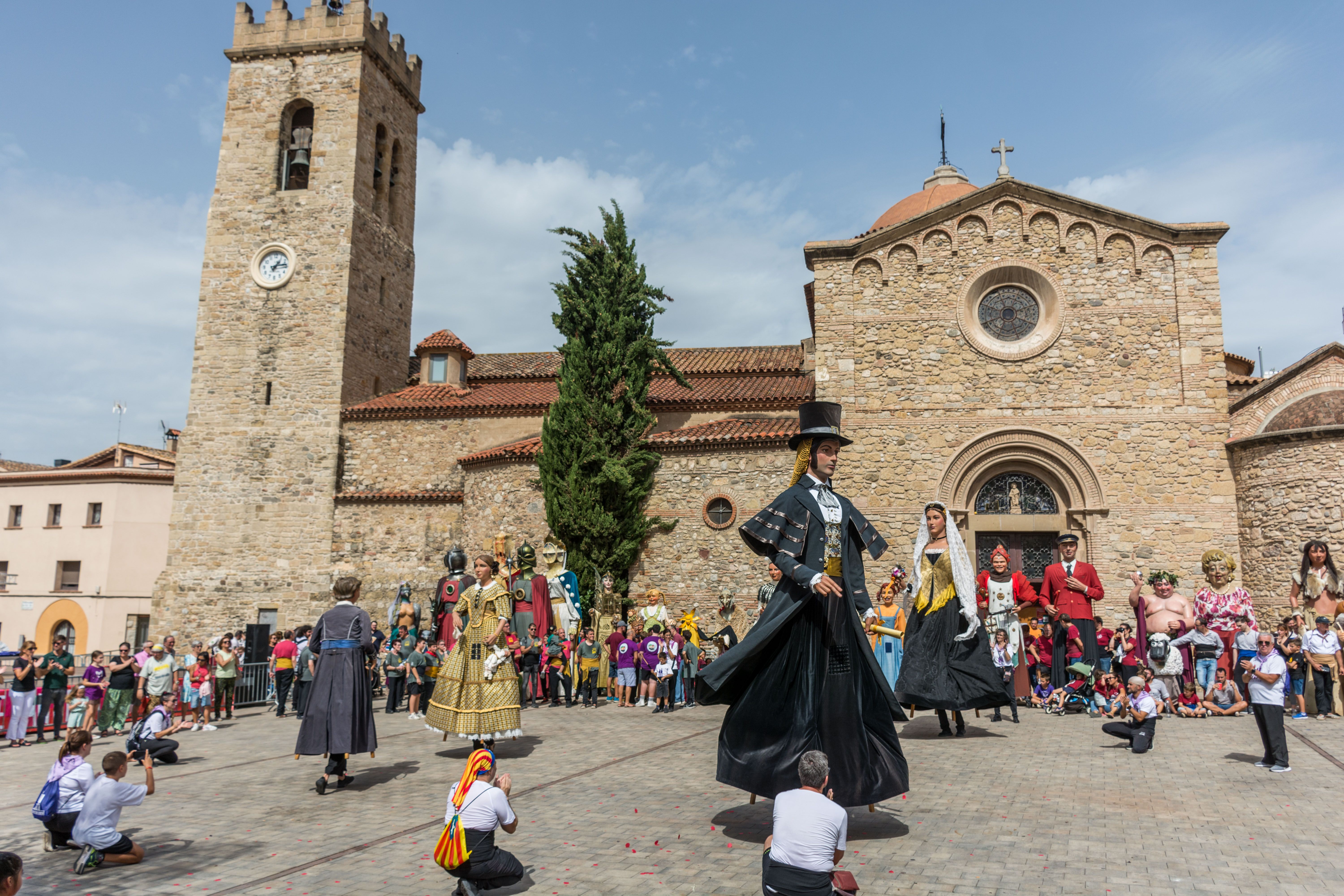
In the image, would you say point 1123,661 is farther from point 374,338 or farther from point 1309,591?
point 374,338

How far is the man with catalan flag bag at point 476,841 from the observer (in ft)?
14.1

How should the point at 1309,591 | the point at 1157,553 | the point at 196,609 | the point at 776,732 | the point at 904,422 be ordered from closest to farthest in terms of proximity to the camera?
1. the point at 776,732
2. the point at 1309,591
3. the point at 1157,553
4. the point at 904,422
5. the point at 196,609

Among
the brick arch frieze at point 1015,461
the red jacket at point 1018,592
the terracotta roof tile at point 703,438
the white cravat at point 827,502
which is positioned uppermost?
the terracotta roof tile at point 703,438

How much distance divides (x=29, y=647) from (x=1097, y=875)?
13636 mm

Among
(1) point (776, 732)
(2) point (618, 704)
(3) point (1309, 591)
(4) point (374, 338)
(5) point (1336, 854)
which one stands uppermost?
(4) point (374, 338)

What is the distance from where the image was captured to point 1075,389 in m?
17.4

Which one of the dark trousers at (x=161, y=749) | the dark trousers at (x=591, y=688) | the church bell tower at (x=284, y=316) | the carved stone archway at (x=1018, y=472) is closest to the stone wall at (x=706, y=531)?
the carved stone archway at (x=1018, y=472)

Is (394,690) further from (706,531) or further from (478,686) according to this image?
(706,531)

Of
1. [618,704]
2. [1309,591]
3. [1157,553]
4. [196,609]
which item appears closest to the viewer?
[1309,591]

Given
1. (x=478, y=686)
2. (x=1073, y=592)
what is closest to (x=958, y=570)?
(x=1073, y=592)

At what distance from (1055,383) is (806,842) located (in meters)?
16.1

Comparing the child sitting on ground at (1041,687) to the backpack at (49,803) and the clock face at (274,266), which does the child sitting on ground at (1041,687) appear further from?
the clock face at (274,266)

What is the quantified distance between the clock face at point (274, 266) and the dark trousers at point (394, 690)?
16505 mm

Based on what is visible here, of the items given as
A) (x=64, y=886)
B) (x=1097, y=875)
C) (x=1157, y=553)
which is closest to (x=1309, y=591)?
(x=1157, y=553)
